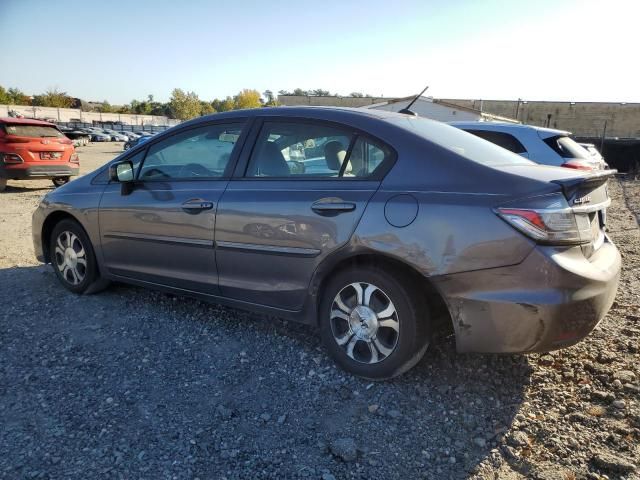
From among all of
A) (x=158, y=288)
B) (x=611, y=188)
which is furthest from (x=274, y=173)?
(x=611, y=188)

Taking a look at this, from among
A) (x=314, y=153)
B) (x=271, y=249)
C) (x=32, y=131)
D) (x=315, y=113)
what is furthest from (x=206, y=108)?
(x=271, y=249)

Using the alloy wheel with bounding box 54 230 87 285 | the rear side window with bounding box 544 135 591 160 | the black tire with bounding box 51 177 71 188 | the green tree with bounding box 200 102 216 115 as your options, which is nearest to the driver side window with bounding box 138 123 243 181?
the alloy wheel with bounding box 54 230 87 285

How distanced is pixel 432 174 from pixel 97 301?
128 inches

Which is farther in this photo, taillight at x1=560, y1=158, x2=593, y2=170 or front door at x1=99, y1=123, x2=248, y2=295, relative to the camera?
taillight at x1=560, y1=158, x2=593, y2=170

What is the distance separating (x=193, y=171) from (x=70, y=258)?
1692mm

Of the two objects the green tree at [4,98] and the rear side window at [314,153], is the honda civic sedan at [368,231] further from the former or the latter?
the green tree at [4,98]

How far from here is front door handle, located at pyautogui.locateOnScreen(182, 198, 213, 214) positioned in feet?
11.6

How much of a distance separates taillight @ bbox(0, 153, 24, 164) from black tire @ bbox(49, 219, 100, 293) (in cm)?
736

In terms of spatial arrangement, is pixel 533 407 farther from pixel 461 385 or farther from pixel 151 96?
pixel 151 96

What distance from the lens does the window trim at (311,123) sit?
2.96 m

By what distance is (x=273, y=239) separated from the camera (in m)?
3.23

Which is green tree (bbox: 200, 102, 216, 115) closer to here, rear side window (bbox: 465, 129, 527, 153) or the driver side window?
rear side window (bbox: 465, 129, 527, 153)

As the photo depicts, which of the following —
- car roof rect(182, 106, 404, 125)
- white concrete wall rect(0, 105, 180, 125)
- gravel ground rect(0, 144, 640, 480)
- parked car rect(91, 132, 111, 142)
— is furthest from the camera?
white concrete wall rect(0, 105, 180, 125)

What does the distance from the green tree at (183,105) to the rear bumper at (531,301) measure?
10654 centimetres
